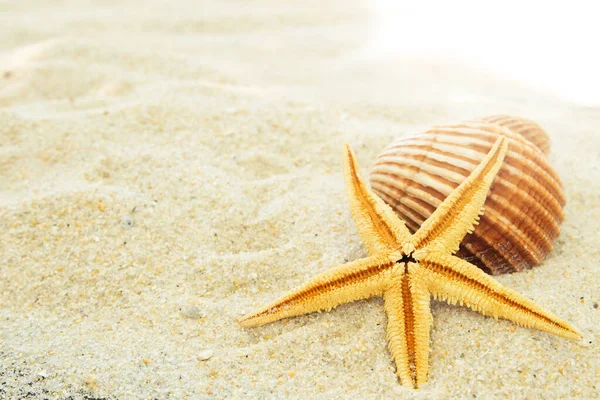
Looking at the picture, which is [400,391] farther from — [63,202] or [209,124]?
[209,124]

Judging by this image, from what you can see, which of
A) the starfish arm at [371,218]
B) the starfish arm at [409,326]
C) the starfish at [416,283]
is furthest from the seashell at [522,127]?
the starfish arm at [409,326]

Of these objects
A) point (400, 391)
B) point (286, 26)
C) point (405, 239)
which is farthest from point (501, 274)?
point (286, 26)

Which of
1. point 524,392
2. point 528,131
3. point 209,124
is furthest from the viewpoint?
point 209,124

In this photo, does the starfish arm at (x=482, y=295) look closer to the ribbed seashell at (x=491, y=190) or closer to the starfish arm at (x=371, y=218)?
the starfish arm at (x=371, y=218)

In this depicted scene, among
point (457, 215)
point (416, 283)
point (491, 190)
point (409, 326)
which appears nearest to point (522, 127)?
point (491, 190)

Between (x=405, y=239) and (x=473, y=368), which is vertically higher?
(x=405, y=239)

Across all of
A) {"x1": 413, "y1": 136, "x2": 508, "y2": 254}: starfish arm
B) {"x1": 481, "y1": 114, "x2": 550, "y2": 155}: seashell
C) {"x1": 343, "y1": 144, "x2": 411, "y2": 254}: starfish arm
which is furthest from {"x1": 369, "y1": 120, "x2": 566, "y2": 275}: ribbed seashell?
{"x1": 481, "y1": 114, "x2": 550, "y2": 155}: seashell

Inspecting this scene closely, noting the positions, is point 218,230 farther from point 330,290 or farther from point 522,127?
point 522,127
